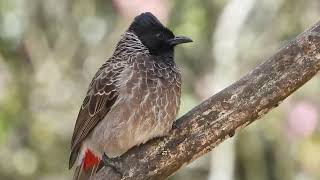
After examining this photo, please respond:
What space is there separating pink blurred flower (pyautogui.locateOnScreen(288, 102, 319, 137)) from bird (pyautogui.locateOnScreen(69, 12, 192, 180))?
1389 millimetres

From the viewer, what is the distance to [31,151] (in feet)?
20.5

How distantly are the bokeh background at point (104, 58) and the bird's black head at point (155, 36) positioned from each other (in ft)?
4.67

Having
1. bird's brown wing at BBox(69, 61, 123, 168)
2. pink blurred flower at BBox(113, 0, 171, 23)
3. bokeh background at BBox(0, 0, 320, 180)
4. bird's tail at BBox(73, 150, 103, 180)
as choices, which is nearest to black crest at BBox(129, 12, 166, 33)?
bird's brown wing at BBox(69, 61, 123, 168)

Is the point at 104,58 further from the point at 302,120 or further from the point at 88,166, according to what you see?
the point at 88,166

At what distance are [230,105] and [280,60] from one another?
0.96ft

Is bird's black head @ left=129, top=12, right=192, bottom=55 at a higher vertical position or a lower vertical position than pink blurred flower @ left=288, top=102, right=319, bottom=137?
higher

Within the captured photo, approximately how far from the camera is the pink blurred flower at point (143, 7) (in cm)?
547

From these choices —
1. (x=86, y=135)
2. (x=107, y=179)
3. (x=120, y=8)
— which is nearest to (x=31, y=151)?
(x=120, y=8)

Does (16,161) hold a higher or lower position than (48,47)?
lower

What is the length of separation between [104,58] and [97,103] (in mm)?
2375

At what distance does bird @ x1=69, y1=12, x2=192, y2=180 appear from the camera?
4.00 meters

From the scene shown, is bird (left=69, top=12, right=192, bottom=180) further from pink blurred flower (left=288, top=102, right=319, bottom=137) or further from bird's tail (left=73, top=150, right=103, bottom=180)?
pink blurred flower (left=288, top=102, right=319, bottom=137)

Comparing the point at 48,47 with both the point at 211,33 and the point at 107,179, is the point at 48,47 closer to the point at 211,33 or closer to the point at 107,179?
the point at 211,33

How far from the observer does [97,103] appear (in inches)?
163
